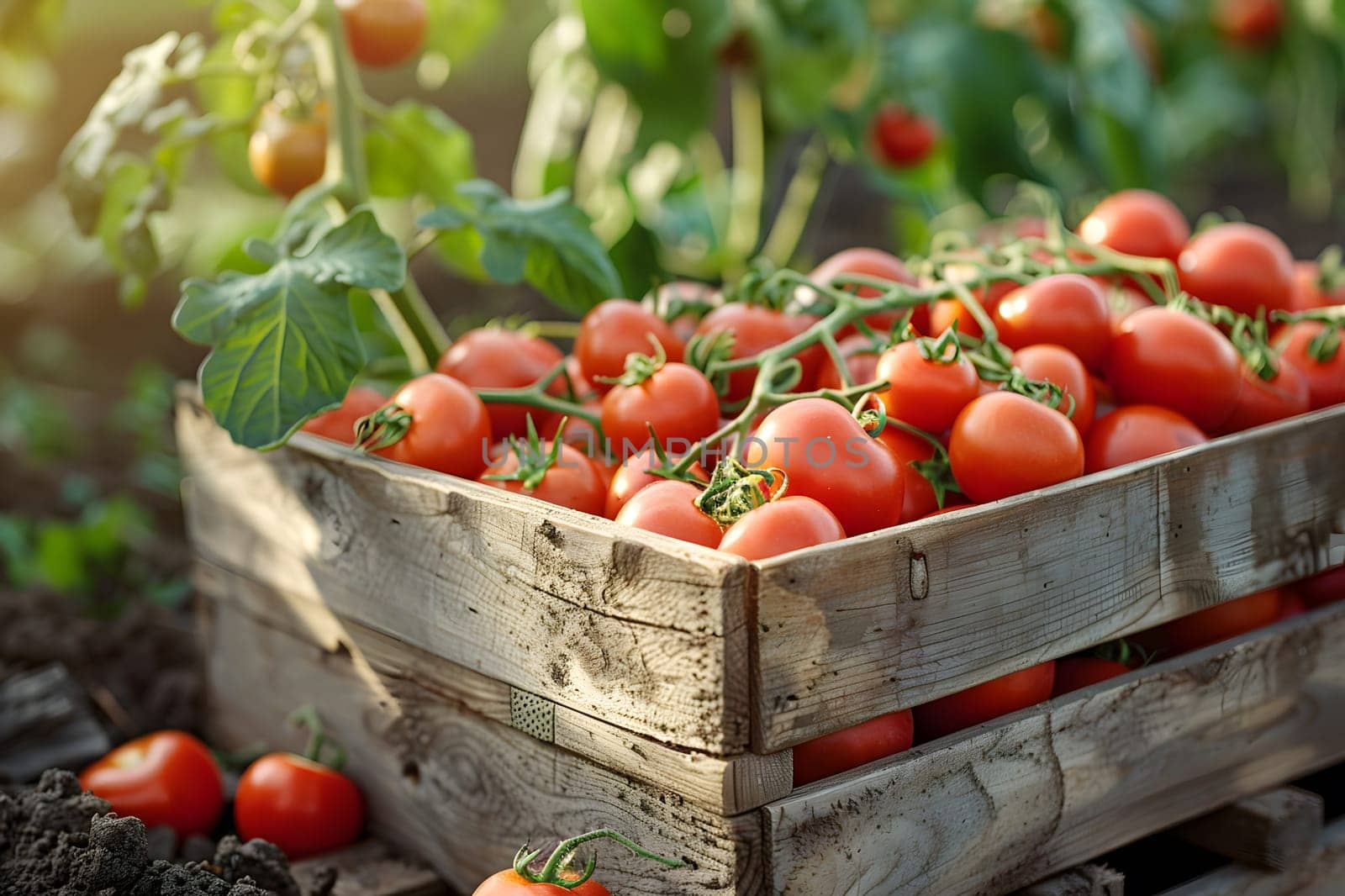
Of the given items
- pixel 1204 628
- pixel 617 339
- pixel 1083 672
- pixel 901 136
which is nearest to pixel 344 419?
pixel 617 339

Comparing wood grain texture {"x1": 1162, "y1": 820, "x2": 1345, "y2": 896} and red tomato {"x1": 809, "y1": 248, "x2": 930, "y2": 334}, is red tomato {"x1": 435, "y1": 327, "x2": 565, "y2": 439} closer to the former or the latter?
red tomato {"x1": 809, "y1": 248, "x2": 930, "y2": 334}

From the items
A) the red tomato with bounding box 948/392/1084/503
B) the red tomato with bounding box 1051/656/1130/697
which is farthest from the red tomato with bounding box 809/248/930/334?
the red tomato with bounding box 1051/656/1130/697

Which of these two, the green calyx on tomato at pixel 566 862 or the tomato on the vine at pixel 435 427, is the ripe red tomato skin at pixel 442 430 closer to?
the tomato on the vine at pixel 435 427

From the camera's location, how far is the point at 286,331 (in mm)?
1483

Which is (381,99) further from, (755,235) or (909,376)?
(909,376)

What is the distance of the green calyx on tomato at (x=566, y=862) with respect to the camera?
46.9 inches

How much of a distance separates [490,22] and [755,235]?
907 millimetres

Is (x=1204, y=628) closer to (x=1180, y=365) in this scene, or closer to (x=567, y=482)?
(x=1180, y=365)

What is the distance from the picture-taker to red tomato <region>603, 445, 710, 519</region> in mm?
1349

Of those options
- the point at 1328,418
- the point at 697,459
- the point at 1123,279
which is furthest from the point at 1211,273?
the point at 697,459

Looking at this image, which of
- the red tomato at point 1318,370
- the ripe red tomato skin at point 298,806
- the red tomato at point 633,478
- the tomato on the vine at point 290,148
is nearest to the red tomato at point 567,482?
the red tomato at point 633,478

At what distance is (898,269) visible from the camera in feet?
5.72

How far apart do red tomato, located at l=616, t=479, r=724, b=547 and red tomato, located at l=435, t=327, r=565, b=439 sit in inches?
15.4

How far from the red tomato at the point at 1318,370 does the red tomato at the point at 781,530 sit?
0.83m
